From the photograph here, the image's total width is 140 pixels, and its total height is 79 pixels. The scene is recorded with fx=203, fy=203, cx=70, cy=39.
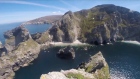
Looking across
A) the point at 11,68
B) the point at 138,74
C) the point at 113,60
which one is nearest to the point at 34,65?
the point at 11,68

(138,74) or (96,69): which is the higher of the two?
(96,69)

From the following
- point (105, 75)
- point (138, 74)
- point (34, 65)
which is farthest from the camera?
point (34, 65)

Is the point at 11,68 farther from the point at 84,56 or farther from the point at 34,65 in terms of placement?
the point at 84,56

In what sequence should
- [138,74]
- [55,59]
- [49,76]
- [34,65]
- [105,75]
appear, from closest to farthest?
[49,76] < [105,75] < [138,74] < [34,65] < [55,59]

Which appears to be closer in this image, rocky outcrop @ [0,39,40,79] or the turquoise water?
the turquoise water

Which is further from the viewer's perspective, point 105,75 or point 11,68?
point 11,68

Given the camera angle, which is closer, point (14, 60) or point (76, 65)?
point (76, 65)

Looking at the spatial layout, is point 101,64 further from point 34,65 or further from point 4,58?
point 4,58

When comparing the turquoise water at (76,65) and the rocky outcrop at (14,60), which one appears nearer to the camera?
the turquoise water at (76,65)

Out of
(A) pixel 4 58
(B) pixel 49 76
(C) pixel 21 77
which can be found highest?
(B) pixel 49 76

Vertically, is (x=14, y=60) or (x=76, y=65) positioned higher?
(x=14, y=60)
